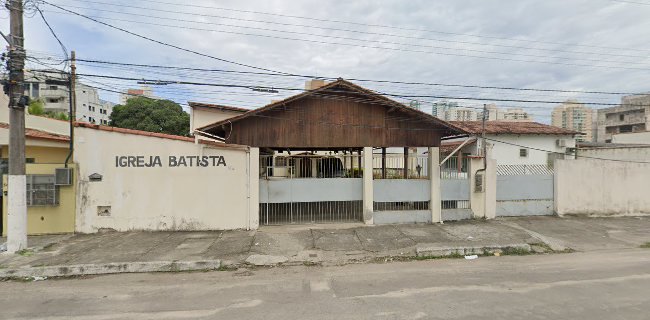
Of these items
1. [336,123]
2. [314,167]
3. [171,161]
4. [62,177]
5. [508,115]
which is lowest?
[62,177]

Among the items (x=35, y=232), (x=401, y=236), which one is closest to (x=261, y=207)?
(x=401, y=236)

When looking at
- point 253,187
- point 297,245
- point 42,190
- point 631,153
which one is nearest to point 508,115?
point 631,153

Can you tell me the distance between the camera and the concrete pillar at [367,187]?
1062 centimetres

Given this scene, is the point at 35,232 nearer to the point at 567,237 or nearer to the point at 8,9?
the point at 8,9

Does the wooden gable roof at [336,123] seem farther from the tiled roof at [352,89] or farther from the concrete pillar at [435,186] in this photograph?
the concrete pillar at [435,186]

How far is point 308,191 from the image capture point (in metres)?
10.5

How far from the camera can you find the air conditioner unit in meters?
9.04

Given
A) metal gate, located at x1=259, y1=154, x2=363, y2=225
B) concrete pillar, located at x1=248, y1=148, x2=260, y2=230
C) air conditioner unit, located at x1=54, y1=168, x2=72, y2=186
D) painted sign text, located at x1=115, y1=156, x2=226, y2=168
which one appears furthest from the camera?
metal gate, located at x1=259, y1=154, x2=363, y2=225

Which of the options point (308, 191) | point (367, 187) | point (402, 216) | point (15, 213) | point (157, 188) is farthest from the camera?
point (402, 216)

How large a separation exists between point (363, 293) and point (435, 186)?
6799 millimetres

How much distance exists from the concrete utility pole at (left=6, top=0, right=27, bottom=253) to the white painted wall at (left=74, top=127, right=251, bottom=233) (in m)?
1.87

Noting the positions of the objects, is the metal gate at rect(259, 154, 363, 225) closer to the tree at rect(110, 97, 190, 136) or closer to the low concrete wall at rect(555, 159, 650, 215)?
the low concrete wall at rect(555, 159, 650, 215)

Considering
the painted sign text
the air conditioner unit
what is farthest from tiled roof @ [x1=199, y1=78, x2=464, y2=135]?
the air conditioner unit

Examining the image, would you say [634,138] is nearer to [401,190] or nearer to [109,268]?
[401,190]
